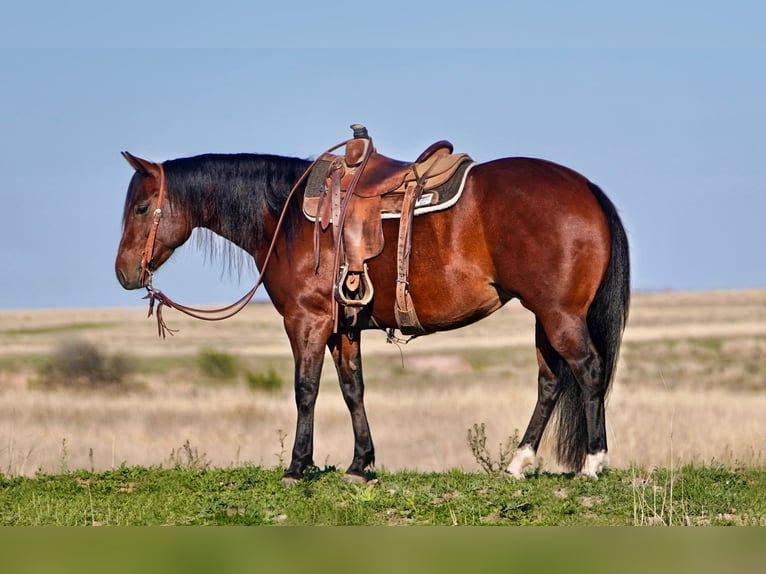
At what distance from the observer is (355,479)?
8664mm

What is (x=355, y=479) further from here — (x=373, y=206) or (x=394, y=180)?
(x=394, y=180)

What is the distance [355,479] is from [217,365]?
18.5 metres

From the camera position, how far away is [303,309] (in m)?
8.86

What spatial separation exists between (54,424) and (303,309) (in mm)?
10395

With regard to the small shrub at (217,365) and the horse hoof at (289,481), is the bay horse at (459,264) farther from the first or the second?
the small shrub at (217,365)

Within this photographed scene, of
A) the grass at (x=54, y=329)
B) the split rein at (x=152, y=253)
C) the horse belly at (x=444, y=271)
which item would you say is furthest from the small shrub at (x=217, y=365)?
the horse belly at (x=444, y=271)

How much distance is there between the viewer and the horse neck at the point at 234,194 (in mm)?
9203

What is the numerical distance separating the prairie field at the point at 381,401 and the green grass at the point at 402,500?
142 centimetres

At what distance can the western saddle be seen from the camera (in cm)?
854

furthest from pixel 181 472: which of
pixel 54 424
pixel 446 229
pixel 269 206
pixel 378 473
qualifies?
pixel 54 424

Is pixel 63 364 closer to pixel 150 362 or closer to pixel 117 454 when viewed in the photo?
pixel 150 362

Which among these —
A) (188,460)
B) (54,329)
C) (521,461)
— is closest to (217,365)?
(54,329)

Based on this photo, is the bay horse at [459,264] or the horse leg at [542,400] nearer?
the bay horse at [459,264]

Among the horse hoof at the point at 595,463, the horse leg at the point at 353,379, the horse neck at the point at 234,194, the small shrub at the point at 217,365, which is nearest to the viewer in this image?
the horse hoof at the point at 595,463
